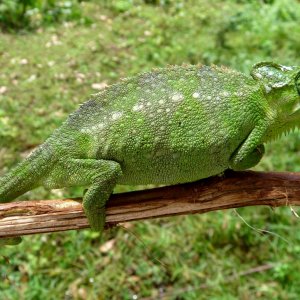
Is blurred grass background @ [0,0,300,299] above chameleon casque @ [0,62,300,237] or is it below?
below

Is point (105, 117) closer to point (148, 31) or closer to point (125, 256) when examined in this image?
point (125, 256)

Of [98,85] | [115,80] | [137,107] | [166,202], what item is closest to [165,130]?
[137,107]

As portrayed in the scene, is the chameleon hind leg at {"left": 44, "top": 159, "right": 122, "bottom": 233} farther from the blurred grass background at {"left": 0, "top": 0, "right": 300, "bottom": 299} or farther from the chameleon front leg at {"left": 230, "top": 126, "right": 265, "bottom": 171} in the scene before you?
the chameleon front leg at {"left": 230, "top": 126, "right": 265, "bottom": 171}

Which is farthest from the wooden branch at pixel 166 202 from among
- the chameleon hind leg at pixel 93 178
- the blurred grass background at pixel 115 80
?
the blurred grass background at pixel 115 80

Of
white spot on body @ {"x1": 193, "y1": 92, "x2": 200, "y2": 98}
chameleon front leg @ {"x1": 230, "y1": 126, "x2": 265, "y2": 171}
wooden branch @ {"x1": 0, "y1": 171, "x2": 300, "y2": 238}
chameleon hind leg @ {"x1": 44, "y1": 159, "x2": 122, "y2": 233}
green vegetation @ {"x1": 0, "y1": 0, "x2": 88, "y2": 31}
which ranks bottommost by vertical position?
green vegetation @ {"x1": 0, "y1": 0, "x2": 88, "y2": 31}

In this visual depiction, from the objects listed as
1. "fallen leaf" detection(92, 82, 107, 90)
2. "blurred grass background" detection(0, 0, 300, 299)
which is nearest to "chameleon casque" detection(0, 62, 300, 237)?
"blurred grass background" detection(0, 0, 300, 299)

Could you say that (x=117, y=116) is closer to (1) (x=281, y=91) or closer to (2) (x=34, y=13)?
(1) (x=281, y=91)

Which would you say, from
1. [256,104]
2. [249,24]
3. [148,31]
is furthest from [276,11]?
[256,104]
